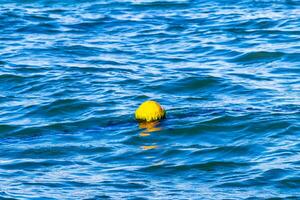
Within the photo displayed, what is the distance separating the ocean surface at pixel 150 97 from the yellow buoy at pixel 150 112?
0.48 ft

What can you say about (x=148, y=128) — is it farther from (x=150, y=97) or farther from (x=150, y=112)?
(x=150, y=97)

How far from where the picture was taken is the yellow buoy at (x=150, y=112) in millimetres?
12336

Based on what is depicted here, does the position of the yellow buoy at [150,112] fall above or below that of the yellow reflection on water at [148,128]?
above

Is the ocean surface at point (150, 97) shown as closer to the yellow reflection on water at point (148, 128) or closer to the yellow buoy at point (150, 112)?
the yellow reflection on water at point (148, 128)

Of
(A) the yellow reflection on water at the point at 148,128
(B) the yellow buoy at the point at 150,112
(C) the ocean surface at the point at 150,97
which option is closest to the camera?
(C) the ocean surface at the point at 150,97

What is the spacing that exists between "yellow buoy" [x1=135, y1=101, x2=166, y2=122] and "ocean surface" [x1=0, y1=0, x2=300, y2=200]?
0.15m

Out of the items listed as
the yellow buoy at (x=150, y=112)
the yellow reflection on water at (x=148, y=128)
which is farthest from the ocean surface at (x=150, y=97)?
the yellow buoy at (x=150, y=112)

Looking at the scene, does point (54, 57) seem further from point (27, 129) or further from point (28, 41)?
point (27, 129)

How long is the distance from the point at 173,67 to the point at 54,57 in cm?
230

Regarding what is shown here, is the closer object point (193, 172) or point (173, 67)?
point (193, 172)

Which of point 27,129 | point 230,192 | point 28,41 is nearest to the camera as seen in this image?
point 230,192

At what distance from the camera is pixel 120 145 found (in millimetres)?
11469

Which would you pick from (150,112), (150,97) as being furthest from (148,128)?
(150,97)

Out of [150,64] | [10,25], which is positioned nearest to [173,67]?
[150,64]
